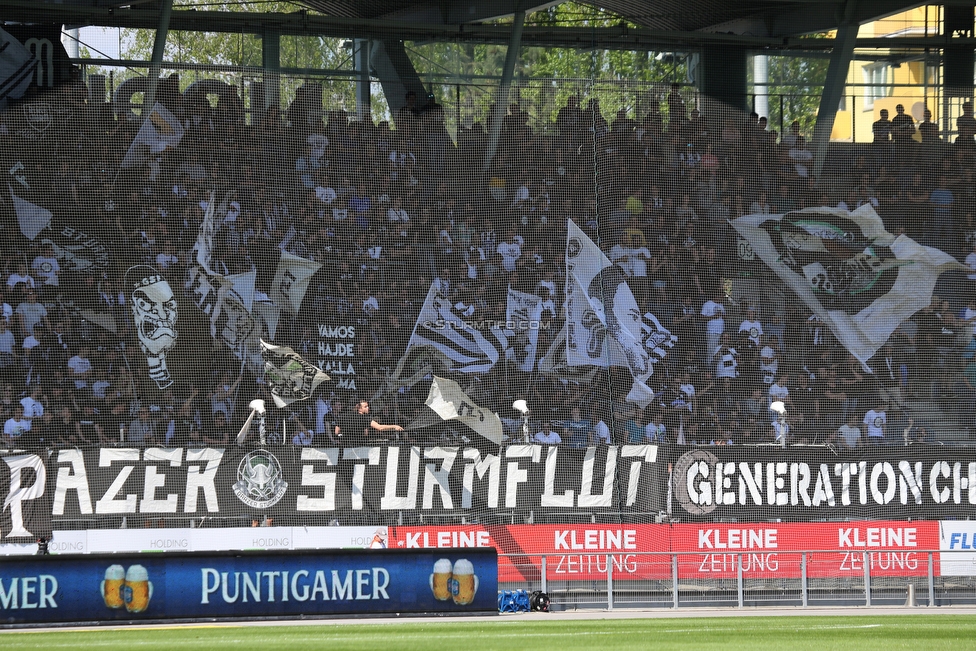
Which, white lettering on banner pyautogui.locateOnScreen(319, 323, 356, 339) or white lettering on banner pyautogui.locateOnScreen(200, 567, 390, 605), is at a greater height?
white lettering on banner pyautogui.locateOnScreen(319, 323, 356, 339)

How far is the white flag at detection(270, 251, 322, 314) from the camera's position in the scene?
15164mm

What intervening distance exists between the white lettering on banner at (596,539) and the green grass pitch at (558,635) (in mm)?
1665

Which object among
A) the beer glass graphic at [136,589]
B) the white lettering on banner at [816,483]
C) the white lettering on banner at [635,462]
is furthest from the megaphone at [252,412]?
the white lettering on banner at [816,483]

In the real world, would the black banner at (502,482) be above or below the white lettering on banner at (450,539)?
above

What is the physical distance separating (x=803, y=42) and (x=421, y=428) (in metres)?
7.72

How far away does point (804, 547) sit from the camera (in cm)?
1409

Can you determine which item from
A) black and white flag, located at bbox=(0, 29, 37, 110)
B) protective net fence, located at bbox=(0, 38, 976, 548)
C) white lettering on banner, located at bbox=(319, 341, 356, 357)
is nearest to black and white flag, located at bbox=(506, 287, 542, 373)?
protective net fence, located at bbox=(0, 38, 976, 548)

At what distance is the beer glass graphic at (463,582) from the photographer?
12.6 meters

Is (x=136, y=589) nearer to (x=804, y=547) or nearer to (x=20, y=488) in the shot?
(x=20, y=488)

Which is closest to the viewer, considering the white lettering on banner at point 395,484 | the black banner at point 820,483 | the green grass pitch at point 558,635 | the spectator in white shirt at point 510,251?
the green grass pitch at point 558,635

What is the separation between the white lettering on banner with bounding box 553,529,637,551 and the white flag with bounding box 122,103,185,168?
22.1ft

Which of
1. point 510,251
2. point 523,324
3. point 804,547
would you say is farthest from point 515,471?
point 804,547

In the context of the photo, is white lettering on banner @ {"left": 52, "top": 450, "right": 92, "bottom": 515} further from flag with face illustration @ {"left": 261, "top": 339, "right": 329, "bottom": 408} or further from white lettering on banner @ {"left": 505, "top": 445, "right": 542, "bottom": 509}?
white lettering on banner @ {"left": 505, "top": 445, "right": 542, "bottom": 509}

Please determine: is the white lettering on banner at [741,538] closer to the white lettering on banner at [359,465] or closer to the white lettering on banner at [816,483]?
the white lettering on banner at [816,483]
